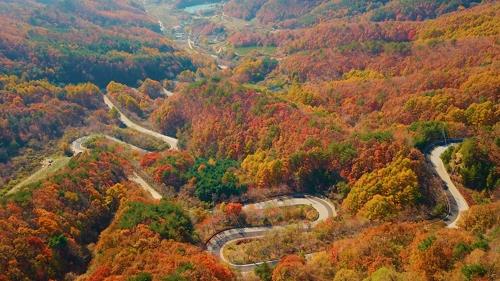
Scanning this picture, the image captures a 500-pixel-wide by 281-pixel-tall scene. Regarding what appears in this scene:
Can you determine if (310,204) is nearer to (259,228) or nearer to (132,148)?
(259,228)

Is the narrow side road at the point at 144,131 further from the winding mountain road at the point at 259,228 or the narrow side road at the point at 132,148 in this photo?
the winding mountain road at the point at 259,228

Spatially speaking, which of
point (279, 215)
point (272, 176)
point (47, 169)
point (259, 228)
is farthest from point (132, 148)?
point (279, 215)

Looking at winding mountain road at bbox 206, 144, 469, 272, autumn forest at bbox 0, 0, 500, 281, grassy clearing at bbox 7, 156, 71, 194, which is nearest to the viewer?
autumn forest at bbox 0, 0, 500, 281

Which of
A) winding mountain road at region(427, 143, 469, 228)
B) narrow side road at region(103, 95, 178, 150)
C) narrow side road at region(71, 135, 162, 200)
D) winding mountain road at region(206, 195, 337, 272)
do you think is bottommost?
narrow side road at region(103, 95, 178, 150)

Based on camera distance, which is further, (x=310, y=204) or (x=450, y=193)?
(x=310, y=204)

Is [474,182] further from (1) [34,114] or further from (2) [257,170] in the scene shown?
(1) [34,114]

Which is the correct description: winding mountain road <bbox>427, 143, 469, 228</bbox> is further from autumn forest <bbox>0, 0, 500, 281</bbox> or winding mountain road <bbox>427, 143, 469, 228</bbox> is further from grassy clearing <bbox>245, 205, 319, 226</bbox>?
grassy clearing <bbox>245, 205, 319, 226</bbox>

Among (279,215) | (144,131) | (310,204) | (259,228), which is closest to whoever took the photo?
(259,228)

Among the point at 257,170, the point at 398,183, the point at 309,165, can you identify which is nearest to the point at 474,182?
the point at 398,183

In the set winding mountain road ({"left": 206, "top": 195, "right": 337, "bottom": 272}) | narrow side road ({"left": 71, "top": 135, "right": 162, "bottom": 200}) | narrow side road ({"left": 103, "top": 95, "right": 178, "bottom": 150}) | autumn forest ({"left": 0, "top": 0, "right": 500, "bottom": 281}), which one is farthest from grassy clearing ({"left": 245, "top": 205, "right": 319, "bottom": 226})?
narrow side road ({"left": 103, "top": 95, "right": 178, "bottom": 150})

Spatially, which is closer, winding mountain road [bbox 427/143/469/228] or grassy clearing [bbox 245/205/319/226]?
winding mountain road [bbox 427/143/469/228]

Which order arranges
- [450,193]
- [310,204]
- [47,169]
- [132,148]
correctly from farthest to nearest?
[132,148] → [47,169] → [310,204] → [450,193]
